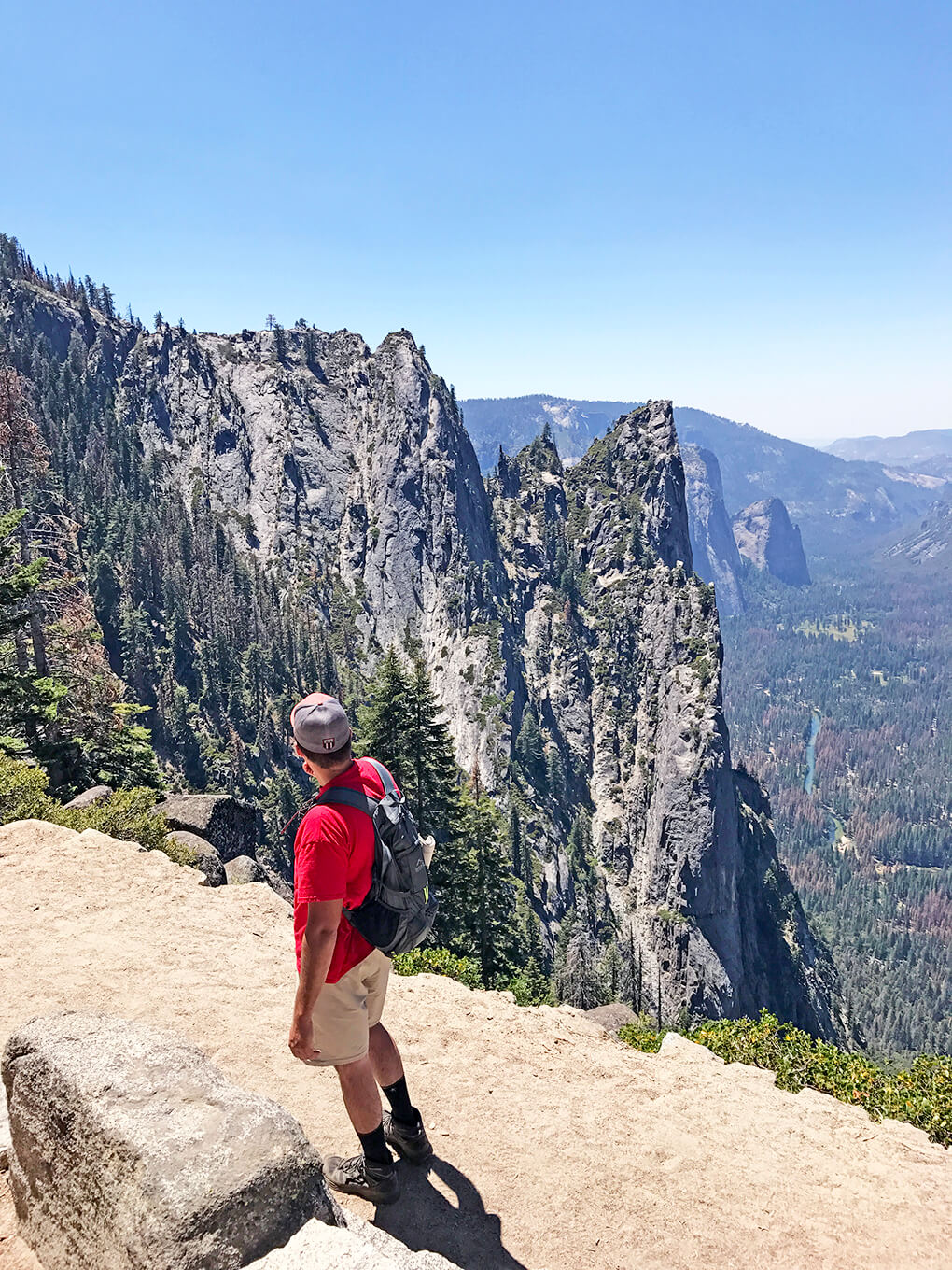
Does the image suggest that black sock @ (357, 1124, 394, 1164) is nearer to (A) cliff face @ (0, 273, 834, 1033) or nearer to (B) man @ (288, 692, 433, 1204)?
(B) man @ (288, 692, 433, 1204)

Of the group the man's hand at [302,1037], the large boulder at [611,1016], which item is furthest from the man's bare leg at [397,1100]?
the large boulder at [611,1016]

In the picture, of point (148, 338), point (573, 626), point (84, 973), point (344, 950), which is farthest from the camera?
point (148, 338)

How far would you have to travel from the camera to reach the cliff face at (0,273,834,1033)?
110 m

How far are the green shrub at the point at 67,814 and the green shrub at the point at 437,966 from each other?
6.40 m

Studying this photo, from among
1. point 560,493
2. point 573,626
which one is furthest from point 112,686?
point 560,493

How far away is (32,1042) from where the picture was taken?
4.65 metres

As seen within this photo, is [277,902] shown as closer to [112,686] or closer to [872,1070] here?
[872,1070]

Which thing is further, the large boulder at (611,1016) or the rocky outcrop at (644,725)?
the rocky outcrop at (644,725)

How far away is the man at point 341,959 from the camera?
4.97 meters

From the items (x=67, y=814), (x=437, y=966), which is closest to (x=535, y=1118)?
(x=437, y=966)

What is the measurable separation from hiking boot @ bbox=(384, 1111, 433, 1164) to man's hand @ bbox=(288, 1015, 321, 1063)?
1614 mm

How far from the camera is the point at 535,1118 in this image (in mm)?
7559

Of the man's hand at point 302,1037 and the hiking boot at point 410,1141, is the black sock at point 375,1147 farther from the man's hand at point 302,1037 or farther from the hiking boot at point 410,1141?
the man's hand at point 302,1037

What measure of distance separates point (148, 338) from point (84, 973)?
208 meters
